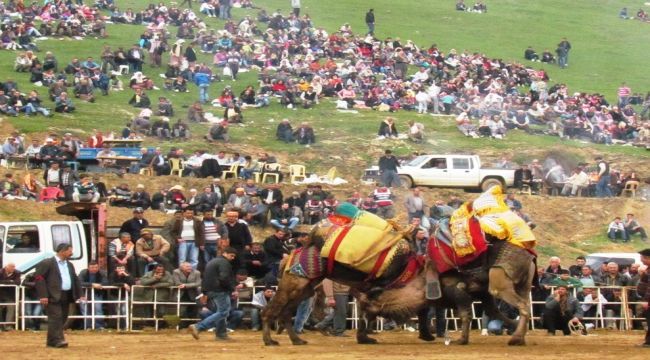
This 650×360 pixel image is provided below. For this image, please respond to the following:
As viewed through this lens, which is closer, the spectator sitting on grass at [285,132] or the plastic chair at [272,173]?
the plastic chair at [272,173]

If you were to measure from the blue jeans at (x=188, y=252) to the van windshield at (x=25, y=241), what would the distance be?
300 centimetres

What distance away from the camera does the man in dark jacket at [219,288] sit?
23484mm

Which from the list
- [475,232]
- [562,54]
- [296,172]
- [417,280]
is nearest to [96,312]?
[417,280]

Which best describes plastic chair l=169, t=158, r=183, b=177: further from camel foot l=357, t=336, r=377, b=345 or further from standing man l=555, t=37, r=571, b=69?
standing man l=555, t=37, r=571, b=69

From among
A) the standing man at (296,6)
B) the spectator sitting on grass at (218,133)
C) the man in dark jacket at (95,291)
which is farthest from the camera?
the standing man at (296,6)

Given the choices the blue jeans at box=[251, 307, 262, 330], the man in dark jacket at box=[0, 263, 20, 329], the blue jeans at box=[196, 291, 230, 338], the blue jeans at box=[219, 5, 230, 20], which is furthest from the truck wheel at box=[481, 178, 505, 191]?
the blue jeans at box=[219, 5, 230, 20]

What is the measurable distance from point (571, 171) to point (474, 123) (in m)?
6.97

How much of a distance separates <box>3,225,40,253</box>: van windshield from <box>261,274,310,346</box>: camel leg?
7766 mm

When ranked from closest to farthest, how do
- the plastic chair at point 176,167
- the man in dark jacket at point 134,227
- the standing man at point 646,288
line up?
1. the standing man at point 646,288
2. the man in dark jacket at point 134,227
3. the plastic chair at point 176,167

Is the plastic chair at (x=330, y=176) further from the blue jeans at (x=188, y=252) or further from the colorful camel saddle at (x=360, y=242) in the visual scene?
the colorful camel saddle at (x=360, y=242)

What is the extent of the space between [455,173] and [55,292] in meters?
27.1

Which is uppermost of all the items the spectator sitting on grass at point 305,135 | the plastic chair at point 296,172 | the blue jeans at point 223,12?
the blue jeans at point 223,12

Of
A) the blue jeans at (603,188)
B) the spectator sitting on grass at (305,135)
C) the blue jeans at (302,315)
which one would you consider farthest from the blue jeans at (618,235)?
the blue jeans at (302,315)

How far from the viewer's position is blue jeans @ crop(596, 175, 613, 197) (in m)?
47.4
